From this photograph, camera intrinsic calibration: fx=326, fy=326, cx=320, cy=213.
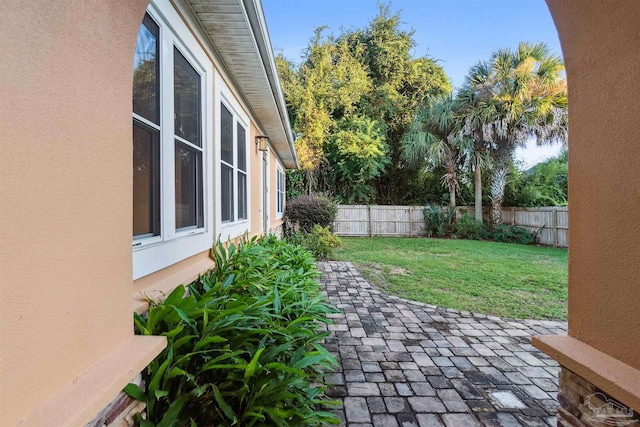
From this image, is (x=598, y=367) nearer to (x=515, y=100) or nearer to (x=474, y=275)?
(x=474, y=275)

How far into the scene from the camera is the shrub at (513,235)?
44.7ft

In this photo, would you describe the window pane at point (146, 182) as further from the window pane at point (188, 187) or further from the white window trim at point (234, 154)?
the white window trim at point (234, 154)

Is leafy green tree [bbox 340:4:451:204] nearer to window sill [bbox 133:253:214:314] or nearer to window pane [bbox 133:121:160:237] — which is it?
window sill [bbox 133:253:214:314]

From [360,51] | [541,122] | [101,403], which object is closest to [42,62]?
[101,403]

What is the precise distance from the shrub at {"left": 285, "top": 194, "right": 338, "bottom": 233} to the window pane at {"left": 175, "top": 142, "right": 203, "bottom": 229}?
9119mm

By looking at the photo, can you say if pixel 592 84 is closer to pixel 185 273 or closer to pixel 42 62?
pixel 42 62

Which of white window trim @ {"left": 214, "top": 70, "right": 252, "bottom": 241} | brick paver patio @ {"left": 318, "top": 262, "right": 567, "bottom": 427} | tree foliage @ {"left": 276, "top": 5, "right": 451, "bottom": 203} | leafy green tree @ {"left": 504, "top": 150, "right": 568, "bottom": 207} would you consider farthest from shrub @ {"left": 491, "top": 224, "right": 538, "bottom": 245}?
white window trim @ {"left": 214, "top": 70, "right": 252, "bottom": 241}

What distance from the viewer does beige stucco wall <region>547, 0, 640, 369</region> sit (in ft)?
4.69

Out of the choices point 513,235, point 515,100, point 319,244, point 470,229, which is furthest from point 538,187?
point 319,244

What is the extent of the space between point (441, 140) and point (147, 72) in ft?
48.2

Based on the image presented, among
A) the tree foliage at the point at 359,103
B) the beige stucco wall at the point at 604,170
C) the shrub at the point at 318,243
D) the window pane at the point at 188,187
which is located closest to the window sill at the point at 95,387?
the window pane at the point at 188,187

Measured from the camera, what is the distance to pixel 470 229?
49.0ft

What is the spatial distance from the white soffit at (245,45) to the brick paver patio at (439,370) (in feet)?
11.1

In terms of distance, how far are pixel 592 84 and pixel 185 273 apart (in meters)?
3.00
